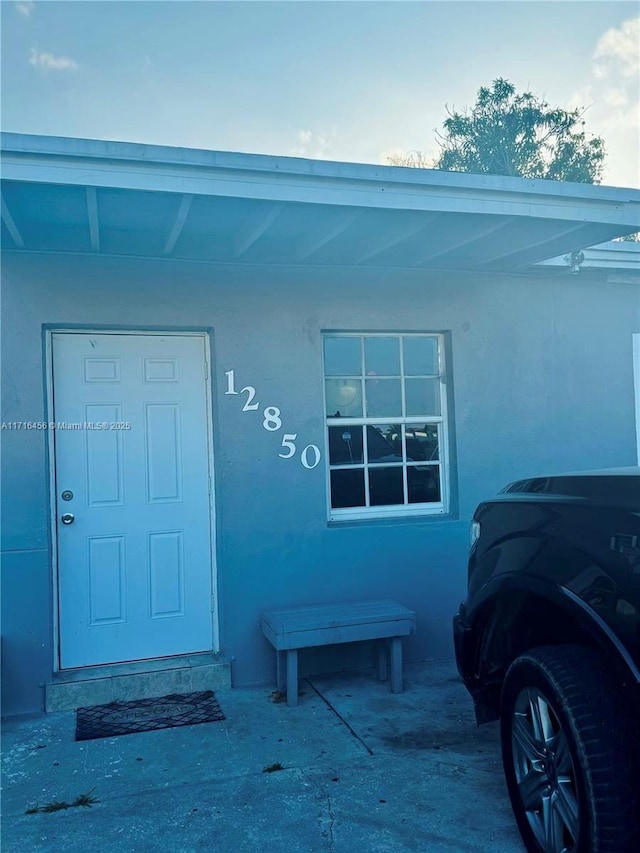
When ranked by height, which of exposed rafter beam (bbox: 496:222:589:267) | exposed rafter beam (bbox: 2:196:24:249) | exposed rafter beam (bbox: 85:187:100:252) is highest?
exposed rafter beam (bbox: 496:222:589:267)

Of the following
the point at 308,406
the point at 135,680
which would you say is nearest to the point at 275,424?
the point at 308,406

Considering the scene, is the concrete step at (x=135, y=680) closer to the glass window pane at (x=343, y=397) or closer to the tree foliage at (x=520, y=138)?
the glass window pane at (x=343, y=397)

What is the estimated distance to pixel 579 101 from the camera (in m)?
17.0

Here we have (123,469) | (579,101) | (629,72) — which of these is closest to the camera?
(123,469)

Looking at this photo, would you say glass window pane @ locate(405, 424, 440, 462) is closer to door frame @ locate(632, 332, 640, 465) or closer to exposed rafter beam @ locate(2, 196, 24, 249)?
door frame @ locate(632, 332, 640, 465)

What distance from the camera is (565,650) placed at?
2.68 metres

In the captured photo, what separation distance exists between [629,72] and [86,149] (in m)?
8.02

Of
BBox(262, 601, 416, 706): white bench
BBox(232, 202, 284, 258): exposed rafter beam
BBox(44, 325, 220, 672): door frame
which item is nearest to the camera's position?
BBox(232, 202, 284, 258): exposed rafter beam

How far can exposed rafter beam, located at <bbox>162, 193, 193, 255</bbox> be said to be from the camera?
12.8ft

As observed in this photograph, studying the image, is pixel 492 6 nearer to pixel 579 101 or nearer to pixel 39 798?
pixel 39 798

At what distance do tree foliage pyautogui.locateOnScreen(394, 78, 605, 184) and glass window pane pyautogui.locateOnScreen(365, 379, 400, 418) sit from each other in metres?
13.2

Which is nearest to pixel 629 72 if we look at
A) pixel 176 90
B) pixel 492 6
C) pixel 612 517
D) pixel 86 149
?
pixel 492 6

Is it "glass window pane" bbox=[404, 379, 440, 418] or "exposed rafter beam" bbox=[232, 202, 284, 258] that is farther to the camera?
"glass window pane" bbox=[404, 379, 440, 418]

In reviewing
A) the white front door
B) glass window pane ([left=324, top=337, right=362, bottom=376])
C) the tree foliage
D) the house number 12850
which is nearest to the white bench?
the white front door
